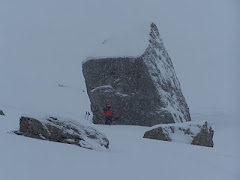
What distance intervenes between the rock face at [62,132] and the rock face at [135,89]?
6.92m

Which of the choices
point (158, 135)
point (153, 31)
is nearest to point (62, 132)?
point (158, 135)

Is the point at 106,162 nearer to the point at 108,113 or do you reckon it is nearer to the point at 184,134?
the point at 184,134

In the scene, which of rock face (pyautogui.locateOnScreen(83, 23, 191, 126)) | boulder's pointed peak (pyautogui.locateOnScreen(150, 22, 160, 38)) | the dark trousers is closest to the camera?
rock face (pyautogui.locateOnScreen(83, 23, 191, 126))

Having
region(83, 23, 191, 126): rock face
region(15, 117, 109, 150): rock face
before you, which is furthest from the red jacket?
region(15, 117, 109, 150): rock face

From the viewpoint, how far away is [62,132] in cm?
638

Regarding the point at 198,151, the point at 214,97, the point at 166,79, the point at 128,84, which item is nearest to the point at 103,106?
the point at 128,84

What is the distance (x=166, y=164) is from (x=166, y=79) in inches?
359

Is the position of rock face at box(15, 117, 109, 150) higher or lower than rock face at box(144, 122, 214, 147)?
higher

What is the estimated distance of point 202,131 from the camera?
31.6 feet

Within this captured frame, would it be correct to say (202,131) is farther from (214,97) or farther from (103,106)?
(214,97)

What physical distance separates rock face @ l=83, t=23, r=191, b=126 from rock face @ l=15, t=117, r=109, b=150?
6.92 m

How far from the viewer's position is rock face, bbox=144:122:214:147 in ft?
29.1

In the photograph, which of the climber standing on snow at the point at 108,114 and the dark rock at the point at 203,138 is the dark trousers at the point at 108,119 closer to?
the climber standing on snow at the point at 108,114

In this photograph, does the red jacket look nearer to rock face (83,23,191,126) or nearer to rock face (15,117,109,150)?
rock face (83,23,191,126)
